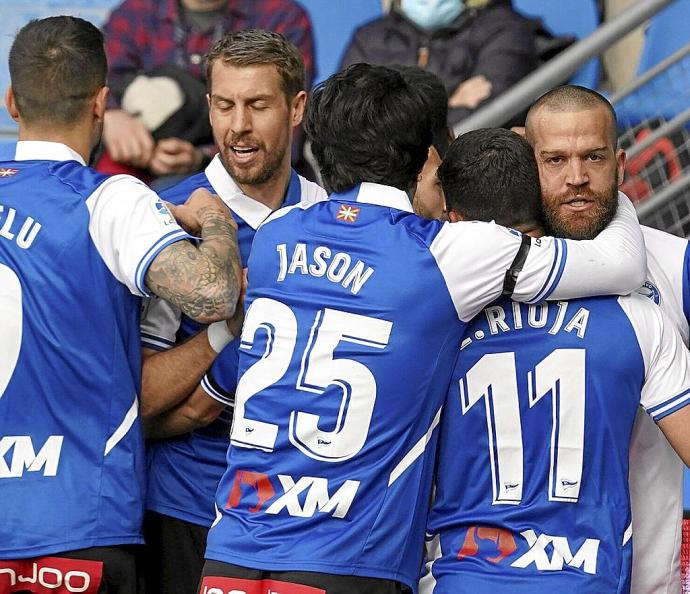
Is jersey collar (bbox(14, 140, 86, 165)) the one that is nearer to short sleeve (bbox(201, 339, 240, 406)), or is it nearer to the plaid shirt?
short sleeve (bbox(201, 339, 240, 406))

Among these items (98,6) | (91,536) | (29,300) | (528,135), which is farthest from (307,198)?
(98,6)

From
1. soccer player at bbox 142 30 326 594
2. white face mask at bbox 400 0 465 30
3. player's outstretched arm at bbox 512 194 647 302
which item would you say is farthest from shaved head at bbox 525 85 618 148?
white face mask at bbox 400 0 465 30

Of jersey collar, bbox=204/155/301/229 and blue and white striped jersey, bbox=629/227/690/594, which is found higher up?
jersey collar, bbox=204/155/301/229

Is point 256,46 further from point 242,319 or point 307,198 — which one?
point 242,319

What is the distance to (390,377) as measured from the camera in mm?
2818

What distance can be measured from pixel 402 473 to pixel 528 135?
1.02 meters

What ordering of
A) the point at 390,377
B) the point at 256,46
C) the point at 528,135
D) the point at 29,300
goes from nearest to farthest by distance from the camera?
the point at 390,377, the point at 29,300, the point at 528,135, the point at 256,46

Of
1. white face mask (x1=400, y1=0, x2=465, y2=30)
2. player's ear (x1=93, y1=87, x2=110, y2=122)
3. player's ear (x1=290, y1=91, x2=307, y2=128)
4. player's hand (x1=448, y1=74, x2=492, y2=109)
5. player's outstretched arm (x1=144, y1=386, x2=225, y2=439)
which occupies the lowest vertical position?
player's outstretched arm (x1=144, y1=386, x2=225, y2=439)

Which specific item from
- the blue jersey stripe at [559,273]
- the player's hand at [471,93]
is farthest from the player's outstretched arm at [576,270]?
the player's hand at [471,93]

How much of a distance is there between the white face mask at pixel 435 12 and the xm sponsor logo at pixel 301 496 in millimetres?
4039

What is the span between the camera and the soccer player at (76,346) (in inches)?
118

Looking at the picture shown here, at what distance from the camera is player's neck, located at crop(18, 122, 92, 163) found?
126 inches

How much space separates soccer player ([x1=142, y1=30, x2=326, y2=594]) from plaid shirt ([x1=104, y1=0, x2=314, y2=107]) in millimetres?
2723

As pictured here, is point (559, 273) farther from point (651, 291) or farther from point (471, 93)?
point (471, 93)
